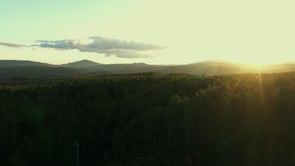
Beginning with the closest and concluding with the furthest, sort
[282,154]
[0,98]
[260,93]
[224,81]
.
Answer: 1. [282,154]
2. [260,93]
3. [224,81]
4. [0,98]

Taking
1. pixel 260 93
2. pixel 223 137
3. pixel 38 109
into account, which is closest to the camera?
pixel 223 137

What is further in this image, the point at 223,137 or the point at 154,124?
the point at 154,124

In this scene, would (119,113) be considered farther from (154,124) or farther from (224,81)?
(224,81)

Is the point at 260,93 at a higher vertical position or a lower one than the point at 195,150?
higher

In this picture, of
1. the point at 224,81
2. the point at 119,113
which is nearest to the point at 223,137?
the point at 224,81

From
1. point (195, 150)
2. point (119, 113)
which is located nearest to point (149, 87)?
point (119, 113)

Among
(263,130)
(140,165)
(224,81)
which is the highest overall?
(224,81)
